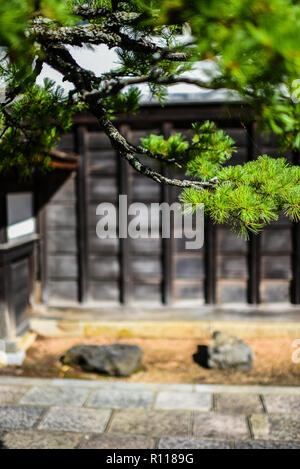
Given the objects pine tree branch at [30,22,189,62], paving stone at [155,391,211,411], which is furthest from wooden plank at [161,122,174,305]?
pine tree branch at [30,22,189,62]

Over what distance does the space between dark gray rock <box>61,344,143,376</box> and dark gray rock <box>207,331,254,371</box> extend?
115 centimetres

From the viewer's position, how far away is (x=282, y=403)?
19.5ft

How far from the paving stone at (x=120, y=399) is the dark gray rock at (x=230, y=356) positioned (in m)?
1.36

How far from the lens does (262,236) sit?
8.48 meters

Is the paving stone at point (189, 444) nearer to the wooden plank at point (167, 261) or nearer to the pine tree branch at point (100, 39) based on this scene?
the wooden plank at point (167, 261)

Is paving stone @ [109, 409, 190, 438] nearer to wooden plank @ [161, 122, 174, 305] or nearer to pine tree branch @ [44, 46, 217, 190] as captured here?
wooden plank @ [161, 122, 174, 305]

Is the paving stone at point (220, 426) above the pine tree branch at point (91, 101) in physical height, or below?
below

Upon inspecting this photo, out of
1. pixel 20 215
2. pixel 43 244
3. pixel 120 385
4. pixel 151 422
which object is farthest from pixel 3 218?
pixel 151 422

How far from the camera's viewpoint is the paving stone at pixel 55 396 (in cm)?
607

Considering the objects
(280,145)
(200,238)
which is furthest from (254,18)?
(200,238)

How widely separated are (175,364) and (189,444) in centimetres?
254

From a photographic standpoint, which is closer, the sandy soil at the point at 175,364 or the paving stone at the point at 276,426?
the paving stone at the point at 276,426

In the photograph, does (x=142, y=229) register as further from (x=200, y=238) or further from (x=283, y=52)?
(x=283, y=52)

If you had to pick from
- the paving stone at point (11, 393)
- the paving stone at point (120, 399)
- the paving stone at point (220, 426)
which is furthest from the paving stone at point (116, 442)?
the paving stone at point (11, 393)
